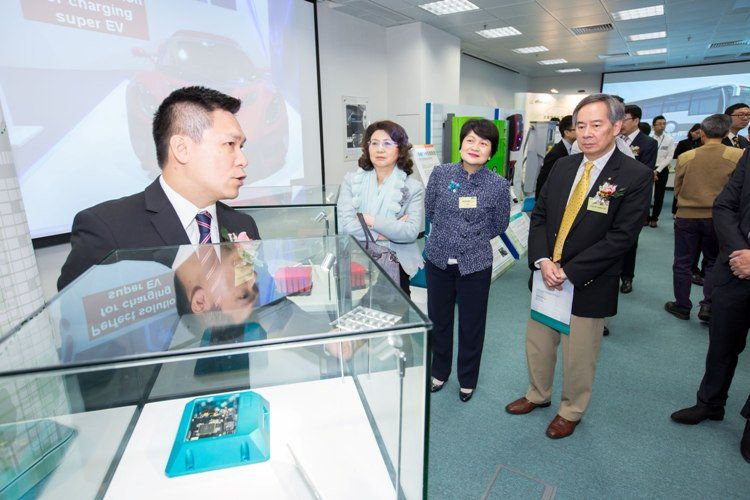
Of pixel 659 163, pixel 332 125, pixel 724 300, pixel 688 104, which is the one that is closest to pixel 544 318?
pixel 724 300

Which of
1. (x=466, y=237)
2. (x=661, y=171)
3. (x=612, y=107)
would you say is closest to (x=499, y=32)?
(x=661, y=171)

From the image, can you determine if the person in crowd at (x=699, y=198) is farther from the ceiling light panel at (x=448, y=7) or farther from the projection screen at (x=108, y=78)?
the projection screen at (x=108, y=78)

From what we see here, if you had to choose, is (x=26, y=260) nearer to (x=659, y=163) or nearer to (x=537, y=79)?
(x=659, y=163)

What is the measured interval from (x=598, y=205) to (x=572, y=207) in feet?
0.43

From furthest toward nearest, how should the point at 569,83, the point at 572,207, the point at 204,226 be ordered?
the point at 569,83 → the point at 572,207 → the point at 204,226

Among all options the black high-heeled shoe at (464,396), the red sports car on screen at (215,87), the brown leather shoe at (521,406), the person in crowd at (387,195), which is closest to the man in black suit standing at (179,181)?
the person in crowd at (387,195)

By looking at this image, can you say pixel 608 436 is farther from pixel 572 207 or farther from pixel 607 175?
pixel 607 175

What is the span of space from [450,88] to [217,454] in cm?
729

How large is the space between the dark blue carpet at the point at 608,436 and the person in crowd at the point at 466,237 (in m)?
0.31

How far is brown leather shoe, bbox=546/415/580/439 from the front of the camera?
2.17m

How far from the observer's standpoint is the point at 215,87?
3.99 m

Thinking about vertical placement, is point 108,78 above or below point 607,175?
above

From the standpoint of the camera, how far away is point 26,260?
5.29ft

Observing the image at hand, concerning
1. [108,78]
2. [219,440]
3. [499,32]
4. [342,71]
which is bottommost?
[219,440]
